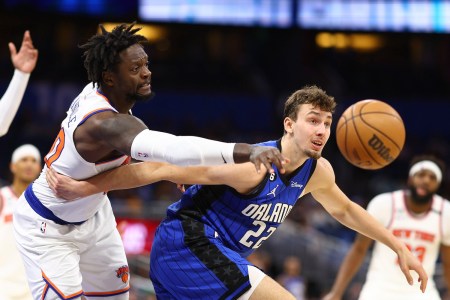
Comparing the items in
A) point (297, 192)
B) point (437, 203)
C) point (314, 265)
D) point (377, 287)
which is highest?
point (297, 192)

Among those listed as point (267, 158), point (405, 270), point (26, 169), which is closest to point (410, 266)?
point (405, 270)

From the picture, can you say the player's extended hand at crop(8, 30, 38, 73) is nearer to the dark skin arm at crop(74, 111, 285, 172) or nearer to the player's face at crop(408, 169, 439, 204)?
the dark skin arm at crop(74, 111, 285, 172)

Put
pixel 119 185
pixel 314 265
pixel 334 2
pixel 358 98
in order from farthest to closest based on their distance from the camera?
pixel 358 98
pixel 334 2
pixel 314 265
pixel 119 185

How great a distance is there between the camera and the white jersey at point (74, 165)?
4980 millimetres

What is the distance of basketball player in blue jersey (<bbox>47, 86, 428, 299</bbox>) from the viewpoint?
4887 millimetres

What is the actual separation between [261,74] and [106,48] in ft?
47.9

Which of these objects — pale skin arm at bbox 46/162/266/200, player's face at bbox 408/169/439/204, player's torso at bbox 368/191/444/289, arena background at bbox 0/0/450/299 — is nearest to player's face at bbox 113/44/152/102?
pale skin arm at bbox 46/162/266/200

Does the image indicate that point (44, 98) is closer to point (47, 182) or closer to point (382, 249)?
point (382, 249)

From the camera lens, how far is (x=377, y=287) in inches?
290

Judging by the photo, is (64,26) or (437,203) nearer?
(437,203)

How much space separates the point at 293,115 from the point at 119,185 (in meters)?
1.18

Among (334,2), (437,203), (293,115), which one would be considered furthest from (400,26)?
(293,115)

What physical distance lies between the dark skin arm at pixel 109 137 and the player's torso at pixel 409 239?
328cm

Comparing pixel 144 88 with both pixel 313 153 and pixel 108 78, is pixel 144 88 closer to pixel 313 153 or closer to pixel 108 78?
pixel 108 78
